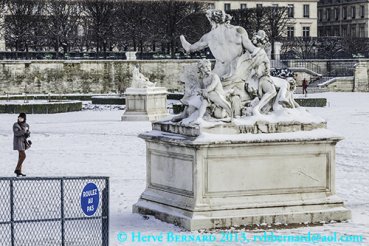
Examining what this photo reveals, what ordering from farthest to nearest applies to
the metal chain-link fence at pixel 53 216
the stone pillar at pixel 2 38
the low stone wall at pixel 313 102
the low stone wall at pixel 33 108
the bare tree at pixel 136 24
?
the bare tree at pixel 136 24 < the stone pillar at pixel 2 38 < the low stone wall at pixel 313 102 < the low stone wall at pixel 33 108 < the metal chain-link fence at pixel 53 216

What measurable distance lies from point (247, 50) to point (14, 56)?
42910 millimetres

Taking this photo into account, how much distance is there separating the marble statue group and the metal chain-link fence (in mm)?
1645

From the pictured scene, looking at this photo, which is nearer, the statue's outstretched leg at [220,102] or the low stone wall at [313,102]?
the statue's outstretched leg at [220,102]

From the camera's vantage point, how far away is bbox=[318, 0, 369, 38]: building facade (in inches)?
3580

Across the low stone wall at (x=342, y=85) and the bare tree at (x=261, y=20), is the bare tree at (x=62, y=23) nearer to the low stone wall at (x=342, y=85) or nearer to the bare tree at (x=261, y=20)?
the bare tree at (x=261, y=20)

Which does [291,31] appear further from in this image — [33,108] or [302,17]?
[33,108]

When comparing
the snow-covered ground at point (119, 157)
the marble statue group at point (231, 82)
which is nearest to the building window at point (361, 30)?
the snow-covered ground at point (119, 157)

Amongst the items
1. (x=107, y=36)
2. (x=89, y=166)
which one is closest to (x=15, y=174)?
(x=89, y=166)

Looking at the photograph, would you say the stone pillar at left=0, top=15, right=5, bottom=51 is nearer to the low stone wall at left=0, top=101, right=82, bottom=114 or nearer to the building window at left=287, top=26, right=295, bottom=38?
the low stone wall at left=0, top=101, right=82, bottom=114

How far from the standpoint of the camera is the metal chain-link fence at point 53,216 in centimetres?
1099

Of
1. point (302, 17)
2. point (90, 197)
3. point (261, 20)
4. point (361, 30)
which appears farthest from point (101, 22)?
point (90, 197)

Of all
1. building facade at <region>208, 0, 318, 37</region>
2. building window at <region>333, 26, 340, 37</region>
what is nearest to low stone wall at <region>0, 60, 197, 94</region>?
building facade at <region>208, 0, 318, 37</region>

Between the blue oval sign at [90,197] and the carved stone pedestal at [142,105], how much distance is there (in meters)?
19.7

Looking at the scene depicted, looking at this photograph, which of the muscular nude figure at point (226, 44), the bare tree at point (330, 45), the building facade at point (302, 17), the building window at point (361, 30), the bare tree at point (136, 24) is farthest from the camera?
the building window at point (361, 30)
